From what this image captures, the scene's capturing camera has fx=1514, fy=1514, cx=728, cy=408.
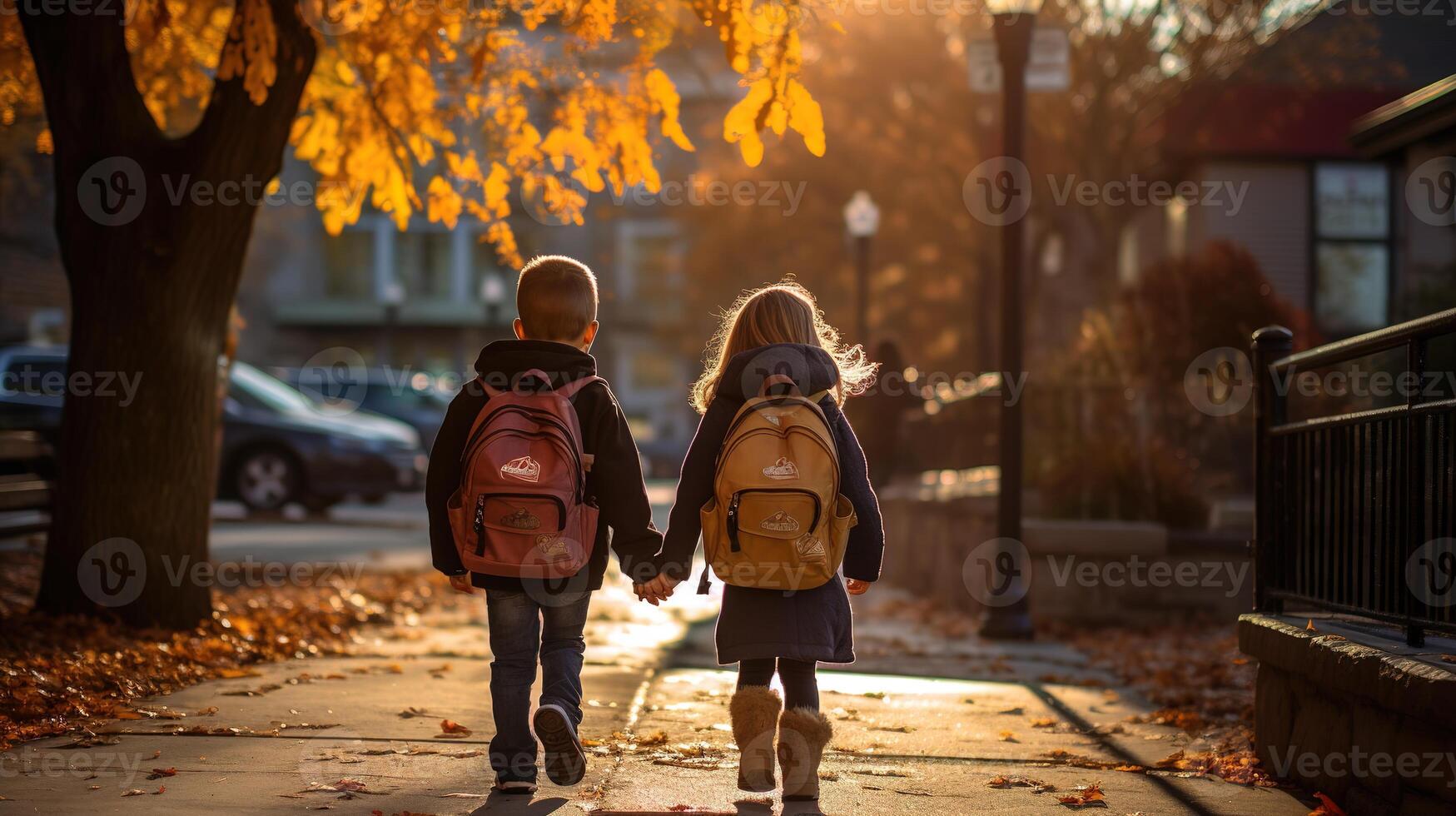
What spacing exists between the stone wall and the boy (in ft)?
6.96

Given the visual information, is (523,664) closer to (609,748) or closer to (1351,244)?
(609,748)

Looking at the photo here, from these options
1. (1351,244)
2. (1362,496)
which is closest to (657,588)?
(1362,496)

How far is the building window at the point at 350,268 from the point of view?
50062 millimetres

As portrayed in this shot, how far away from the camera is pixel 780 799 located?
4.60 metres

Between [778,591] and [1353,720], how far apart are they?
1.80 meters

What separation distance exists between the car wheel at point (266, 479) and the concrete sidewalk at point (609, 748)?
366 inches

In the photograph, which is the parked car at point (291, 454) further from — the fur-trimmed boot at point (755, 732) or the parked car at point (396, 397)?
the fur-trimmed boot at point (755, 732)

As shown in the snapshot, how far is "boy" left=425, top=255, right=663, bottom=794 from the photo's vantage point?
4.54m

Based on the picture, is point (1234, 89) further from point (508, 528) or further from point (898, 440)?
point (508, 528)

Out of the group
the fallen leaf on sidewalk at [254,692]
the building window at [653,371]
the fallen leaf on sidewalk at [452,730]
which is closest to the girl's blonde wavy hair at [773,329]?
the fallen leaf on sidewalk at [452,730]

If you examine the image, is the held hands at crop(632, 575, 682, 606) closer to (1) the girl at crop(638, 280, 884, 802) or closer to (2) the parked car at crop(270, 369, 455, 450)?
(1) the girl at crop(638, 280, 884, 802)

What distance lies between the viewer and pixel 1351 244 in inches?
816

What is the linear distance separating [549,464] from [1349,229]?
18883 mm

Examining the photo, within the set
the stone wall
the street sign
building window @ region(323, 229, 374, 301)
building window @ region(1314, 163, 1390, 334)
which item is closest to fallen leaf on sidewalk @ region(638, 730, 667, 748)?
the stone wall
